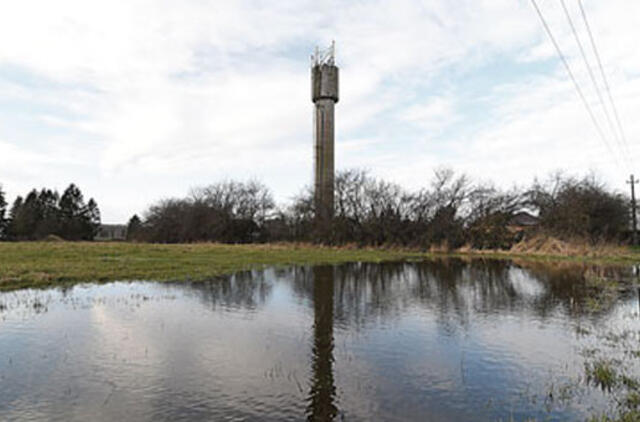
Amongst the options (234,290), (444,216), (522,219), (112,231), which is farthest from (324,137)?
(112,231)

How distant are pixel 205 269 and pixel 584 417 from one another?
15.4 m

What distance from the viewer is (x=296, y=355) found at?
6195 millimetres

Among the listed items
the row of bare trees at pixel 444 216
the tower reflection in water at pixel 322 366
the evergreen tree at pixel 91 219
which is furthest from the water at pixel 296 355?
the evergreen tree at pixel 91 219

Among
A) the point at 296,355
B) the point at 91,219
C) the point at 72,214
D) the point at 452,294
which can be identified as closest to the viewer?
the point at 296,355

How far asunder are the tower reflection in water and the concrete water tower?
34.4 meters

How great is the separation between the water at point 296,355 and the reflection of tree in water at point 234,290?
13cm

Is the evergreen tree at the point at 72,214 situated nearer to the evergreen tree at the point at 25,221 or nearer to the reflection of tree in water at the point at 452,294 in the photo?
the evergreen tree at the point at 25,221

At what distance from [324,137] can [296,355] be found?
133 feet

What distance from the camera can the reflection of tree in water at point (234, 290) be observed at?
34.6 ft

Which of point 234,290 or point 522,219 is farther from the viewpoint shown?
point 522,219

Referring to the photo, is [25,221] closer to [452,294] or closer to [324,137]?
[324,137]

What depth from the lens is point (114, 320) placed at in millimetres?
8203

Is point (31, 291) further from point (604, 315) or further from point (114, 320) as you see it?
point (604, 315)

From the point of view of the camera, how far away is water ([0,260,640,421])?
14.3 ft
